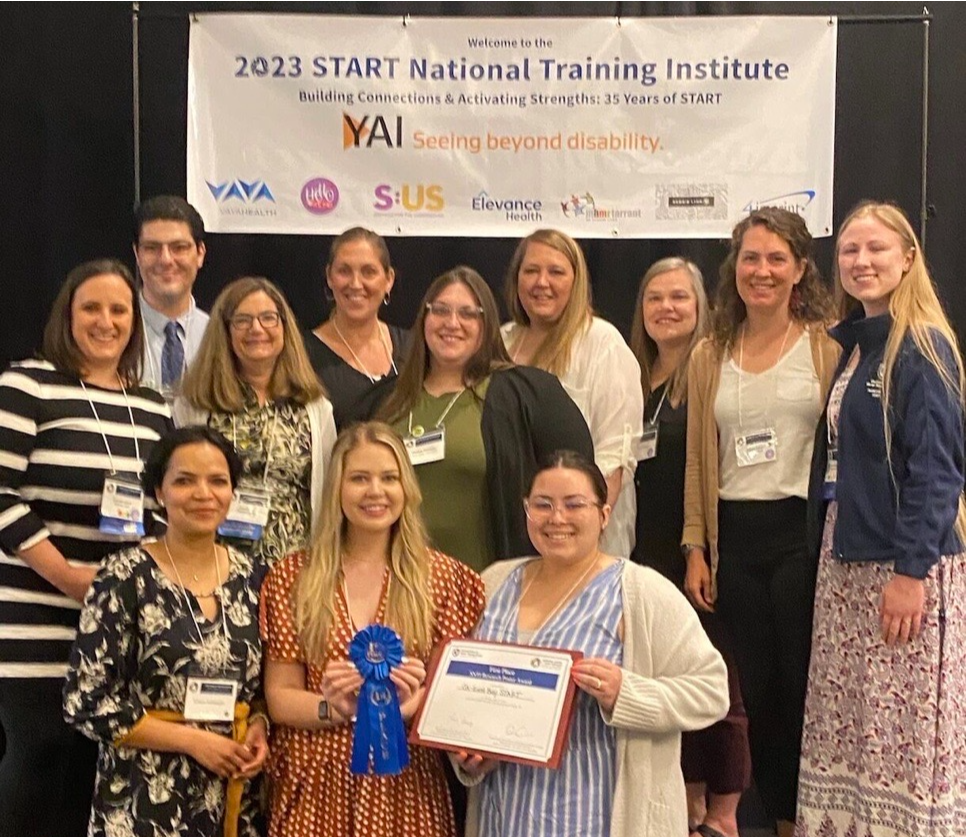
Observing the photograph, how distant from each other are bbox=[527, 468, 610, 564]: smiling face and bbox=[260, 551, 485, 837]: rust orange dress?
10.8 inches

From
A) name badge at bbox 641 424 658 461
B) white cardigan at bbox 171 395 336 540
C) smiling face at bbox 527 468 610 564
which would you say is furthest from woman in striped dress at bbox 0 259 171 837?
name badge at bbox 641 424 658 461

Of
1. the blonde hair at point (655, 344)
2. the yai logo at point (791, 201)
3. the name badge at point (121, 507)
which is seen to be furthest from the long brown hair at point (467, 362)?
the yai logo at point (791, 201)

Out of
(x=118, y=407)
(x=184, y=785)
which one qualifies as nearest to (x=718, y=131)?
(x=118, y=407)

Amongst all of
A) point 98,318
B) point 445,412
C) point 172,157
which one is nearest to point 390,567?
point 445,412

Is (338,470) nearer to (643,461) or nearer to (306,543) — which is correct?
(306,543)

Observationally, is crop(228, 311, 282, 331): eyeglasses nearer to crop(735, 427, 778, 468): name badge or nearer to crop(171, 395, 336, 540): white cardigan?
crop(171, 395, 336, 540): white cardigan

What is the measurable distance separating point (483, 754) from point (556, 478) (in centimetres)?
60

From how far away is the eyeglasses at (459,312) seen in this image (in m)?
2.82

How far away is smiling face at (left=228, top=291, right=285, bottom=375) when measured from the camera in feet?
9.36

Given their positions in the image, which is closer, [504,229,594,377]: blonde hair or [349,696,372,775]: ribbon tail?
[349,696,372,775]: ribbon tail

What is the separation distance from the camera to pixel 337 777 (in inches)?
89.7

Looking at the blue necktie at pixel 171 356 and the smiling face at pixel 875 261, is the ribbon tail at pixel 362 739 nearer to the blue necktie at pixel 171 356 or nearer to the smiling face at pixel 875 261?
the blue necktie at pixel 171 356

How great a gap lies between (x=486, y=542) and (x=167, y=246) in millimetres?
1441

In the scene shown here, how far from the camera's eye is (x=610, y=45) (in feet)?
12.8
